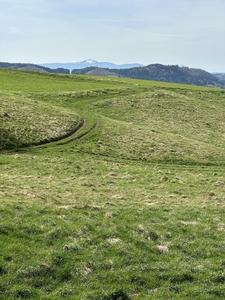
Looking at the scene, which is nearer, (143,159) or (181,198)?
(181,198)

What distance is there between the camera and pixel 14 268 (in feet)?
42.3

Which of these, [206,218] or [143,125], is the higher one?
[143,125]

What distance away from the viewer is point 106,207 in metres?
22.1

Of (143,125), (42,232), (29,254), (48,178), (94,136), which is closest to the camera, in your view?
(29,254)

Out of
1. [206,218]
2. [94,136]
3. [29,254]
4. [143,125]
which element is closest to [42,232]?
[29,254]

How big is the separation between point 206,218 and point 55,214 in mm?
10647

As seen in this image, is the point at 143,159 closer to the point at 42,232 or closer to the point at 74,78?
A: the point at 42,232

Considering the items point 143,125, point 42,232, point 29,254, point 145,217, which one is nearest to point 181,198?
point 145,217

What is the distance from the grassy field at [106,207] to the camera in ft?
43.4

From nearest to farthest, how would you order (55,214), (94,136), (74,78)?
(55,214) → (94,136) → (74,78)

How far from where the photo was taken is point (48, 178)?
2981 centimetres

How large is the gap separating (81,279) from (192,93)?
86693 mm

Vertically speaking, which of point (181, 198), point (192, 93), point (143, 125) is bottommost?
point (181, 198)

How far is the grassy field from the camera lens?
520 inches
